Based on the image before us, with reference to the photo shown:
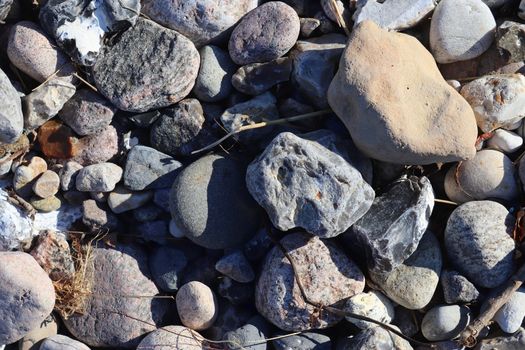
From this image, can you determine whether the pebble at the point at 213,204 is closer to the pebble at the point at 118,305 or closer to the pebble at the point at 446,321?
the pebble at the point at 118,305

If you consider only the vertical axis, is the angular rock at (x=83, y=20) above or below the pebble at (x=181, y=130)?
above

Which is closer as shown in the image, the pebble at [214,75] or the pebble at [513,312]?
the pebble at [513,312]

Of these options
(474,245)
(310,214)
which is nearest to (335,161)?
(310,214)

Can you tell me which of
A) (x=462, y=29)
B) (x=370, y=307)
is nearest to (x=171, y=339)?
(x=370, y=307)

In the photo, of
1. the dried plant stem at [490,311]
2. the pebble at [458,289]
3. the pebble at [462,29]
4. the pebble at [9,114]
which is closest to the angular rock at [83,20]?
the pebble at [9,114]

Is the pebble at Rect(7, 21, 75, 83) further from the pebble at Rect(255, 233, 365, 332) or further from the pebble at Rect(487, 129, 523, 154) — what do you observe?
the pebble at Rect(487, 129, 523, 154)

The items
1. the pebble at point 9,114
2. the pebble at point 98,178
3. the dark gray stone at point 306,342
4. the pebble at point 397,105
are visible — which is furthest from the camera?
the pebble at point 98,178

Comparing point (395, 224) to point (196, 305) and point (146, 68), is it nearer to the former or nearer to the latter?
point (196, 305)
